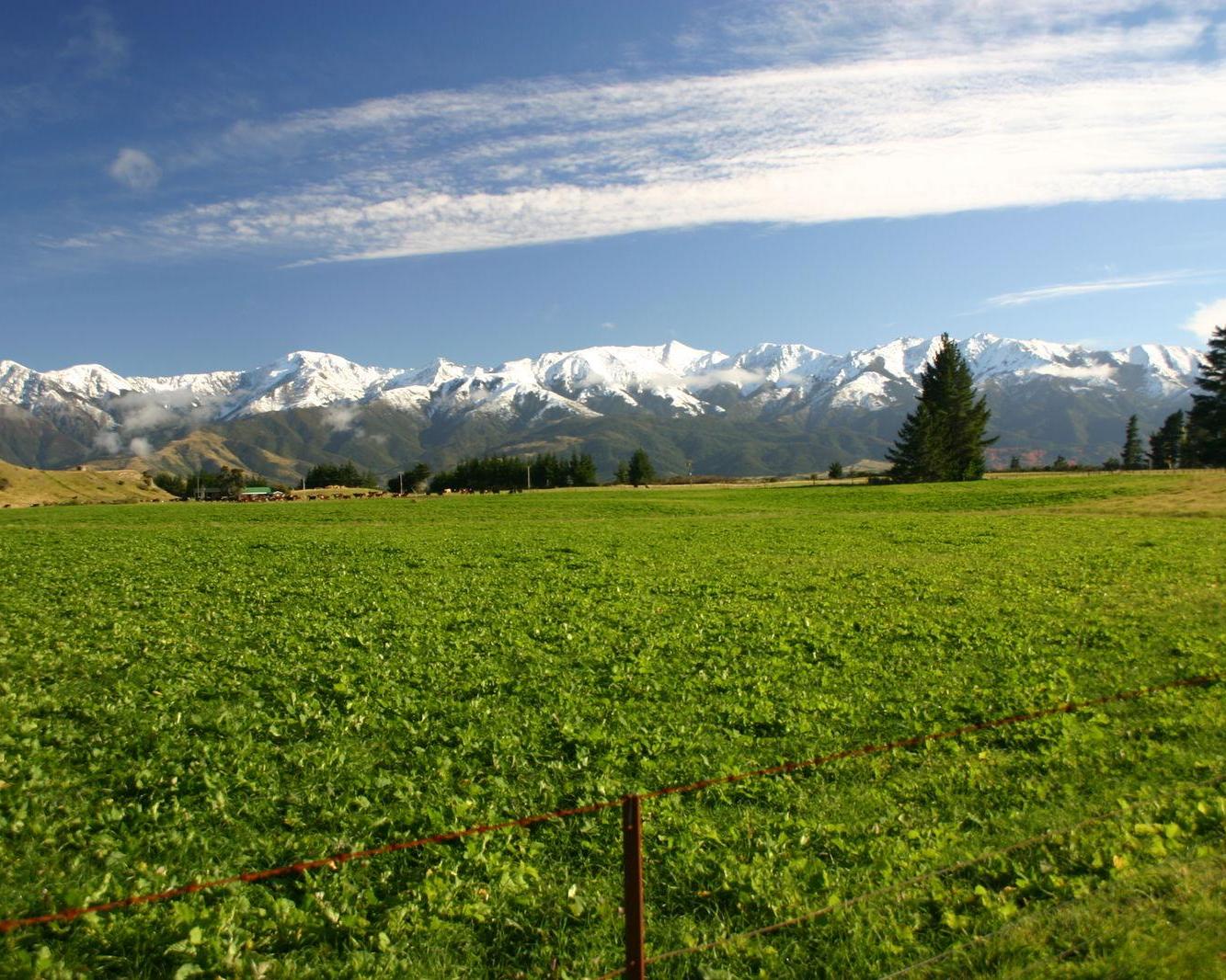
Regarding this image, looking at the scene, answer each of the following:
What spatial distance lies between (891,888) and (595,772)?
4.86 m

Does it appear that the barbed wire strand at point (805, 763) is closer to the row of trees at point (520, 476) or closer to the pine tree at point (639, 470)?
the row of trees at point (520, 476)

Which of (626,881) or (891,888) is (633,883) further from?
(891,888)

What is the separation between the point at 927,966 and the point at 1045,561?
1275 inches

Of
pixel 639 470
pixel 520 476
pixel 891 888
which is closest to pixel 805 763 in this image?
pixel 891 888

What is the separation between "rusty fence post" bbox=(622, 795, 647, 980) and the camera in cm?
599

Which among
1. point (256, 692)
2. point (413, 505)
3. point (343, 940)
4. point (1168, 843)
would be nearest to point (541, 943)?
point (343, 940)

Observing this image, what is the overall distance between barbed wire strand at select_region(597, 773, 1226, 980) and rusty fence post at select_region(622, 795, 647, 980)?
244 mm

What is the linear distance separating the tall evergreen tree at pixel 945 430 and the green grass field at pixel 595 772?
11282 centimetres

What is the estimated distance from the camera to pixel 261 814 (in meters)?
10.4

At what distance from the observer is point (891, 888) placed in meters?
8.16

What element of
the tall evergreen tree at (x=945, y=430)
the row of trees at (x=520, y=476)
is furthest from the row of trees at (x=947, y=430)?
the row of trees at (x=520, y=476)

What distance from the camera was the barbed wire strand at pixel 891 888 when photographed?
7.54 meters

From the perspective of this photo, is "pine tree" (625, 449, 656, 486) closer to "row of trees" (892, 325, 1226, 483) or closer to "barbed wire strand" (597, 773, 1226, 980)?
"row of trees" (892, 325, 1226, 483)

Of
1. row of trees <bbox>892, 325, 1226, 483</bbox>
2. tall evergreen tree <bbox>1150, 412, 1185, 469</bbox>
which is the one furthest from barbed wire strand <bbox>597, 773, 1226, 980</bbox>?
tall evergreen tree <bbox>1150, 412, 1185, 469</bbox>
